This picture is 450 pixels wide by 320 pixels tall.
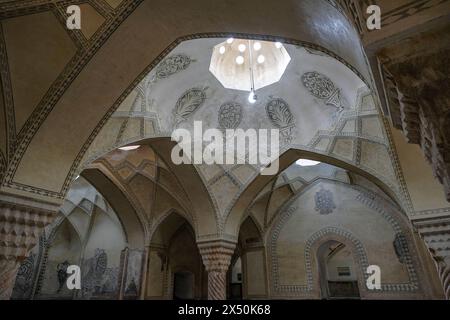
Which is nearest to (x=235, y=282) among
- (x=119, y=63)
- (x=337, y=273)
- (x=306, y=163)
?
(x=337, y=273)

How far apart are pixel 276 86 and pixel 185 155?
2696 mm

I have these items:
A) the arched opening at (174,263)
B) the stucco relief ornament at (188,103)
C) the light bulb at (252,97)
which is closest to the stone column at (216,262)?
the arched opening at (174,263)

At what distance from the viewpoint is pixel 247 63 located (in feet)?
25.2

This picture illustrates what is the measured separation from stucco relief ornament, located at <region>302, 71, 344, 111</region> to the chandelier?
24.6 inches

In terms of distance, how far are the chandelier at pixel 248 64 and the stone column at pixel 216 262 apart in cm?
367

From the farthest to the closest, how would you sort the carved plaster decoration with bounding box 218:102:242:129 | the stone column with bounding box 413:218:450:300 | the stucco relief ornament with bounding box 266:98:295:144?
the carved plaster decoration with bounding box 218:102:242:129 < the stucco relief ornament with bounding box 266:98:295:144 < the stone column with bounding box 413:218:450:300

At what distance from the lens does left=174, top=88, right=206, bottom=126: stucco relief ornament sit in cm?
708

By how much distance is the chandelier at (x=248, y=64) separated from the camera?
718 cm

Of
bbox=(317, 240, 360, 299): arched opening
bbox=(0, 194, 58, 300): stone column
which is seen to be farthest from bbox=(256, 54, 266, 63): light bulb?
bbox=(317, 240, 360, 299): arched opening

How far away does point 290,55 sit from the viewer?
6.70m

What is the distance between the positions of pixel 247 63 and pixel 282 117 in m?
1.57

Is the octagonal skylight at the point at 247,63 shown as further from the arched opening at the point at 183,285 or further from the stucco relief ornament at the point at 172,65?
the arched opening at the point at 183,285

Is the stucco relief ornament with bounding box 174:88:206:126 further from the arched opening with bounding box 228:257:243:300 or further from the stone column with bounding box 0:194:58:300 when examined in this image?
the arched opening with bounding box 228:257:243:300
